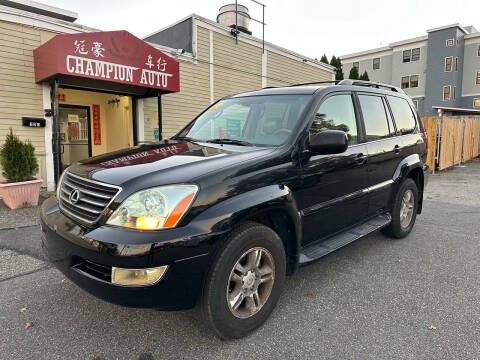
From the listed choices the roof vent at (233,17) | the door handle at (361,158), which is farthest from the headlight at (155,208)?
the roof vent at (233,17)

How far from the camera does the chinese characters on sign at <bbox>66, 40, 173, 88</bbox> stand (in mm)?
6309

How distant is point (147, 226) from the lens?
6.18 feet

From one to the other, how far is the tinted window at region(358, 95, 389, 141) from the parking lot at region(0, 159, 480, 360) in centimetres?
141

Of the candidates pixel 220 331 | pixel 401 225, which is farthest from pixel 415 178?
pixel 220 331

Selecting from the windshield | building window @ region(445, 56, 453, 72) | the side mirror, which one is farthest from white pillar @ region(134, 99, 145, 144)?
building window @ region(445, 56, 453, 72)

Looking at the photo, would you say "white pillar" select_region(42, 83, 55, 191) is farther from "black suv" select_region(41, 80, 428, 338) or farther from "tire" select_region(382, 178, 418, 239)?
"tire" select_region(382, 178, 418, 239)

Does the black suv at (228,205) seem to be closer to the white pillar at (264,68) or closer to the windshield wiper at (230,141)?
the windshield wiper at (230,141)

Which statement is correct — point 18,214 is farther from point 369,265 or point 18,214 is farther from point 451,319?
point 451,319

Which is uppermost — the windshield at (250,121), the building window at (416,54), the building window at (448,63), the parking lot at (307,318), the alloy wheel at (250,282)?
the building window at (416,54)

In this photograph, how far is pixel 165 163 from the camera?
2.29m

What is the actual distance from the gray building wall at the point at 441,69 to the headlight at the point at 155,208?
36.1 m

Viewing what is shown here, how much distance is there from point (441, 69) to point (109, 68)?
33602mm

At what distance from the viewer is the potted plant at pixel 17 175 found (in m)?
5.94

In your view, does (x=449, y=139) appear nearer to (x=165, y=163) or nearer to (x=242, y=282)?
(x=242, y=282)
